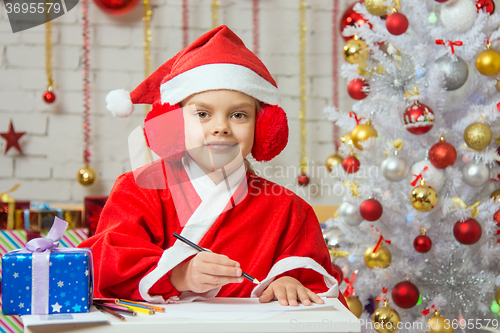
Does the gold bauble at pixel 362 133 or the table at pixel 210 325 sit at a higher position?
the gold bauble at pixel 362 133

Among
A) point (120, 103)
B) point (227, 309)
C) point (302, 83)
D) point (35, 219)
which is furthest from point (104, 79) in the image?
point (227, 309)

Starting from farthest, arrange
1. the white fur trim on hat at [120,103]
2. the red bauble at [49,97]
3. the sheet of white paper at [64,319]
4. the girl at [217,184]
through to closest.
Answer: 1. the red bauble at [49,97]
2. the white fur trim on hat at [120,103]
3. the girl at [217,184]
4. the sheet of white paper at [64,319]

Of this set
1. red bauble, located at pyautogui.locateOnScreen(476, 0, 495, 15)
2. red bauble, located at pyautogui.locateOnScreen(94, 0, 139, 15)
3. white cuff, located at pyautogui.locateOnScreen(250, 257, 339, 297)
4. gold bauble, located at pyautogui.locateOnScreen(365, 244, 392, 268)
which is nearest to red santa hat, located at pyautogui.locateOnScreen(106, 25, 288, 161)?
white cuff, located at pyautogui.locateOnScreen(250, 257, 339, 297)

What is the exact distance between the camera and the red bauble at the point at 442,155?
139cm

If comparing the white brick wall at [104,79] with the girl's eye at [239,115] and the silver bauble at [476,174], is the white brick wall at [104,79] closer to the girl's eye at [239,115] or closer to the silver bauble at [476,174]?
the silver bauble at [476,174]

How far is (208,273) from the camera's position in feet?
2.39

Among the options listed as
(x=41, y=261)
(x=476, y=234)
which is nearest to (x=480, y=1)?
(x=476, y=234)

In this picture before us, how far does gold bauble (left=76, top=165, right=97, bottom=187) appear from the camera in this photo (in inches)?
73.2

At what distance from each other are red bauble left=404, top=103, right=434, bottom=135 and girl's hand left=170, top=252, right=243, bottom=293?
2.81 feet

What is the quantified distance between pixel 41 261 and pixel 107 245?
16 centimetres

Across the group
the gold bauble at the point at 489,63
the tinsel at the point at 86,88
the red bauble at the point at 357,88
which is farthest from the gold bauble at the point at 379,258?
the tinsel at the point at 86,88

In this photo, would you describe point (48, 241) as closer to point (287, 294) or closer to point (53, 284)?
point (53, 284)

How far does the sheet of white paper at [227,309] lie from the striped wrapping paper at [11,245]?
0.93 meters

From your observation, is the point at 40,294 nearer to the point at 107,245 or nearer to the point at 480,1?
the point at 107,245
